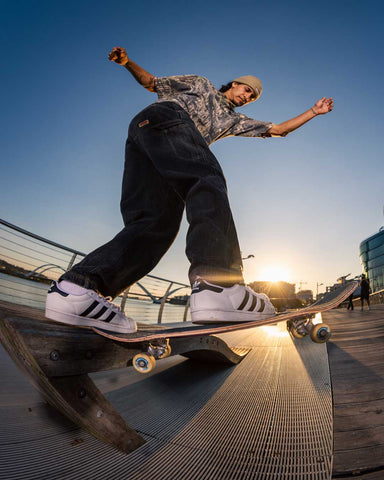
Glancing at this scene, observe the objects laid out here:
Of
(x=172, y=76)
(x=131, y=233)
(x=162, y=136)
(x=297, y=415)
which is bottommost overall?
(x=297, y=415)

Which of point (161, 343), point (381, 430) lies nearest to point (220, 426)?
point (161, 343)

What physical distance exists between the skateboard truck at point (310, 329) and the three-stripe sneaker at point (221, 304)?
0.57 ft

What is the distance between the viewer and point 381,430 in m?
0.70

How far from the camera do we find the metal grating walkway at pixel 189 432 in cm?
66

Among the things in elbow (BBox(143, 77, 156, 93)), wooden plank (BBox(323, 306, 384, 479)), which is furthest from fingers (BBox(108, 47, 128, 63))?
wooden plank (BBox(323, 306, 384, 479))

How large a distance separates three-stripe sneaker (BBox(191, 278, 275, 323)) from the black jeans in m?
0.04

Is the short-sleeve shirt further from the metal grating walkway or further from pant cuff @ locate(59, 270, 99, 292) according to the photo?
the metal grating walkway

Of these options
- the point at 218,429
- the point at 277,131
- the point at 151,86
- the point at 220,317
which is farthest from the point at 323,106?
the point at 218,429

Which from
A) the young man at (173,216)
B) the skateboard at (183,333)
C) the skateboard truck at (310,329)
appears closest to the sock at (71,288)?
the young man at (173,216)

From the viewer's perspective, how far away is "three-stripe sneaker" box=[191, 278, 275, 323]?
1018 mm

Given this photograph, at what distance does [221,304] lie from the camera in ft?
3.35

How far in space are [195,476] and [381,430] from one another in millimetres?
524

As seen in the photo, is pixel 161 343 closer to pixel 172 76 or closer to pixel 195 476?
pixel 195 476

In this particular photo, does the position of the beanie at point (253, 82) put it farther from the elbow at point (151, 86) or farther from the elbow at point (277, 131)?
the elbow at point (151, 86)
